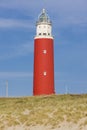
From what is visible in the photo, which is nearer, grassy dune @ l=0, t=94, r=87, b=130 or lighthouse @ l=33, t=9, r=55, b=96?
grassy dune @ l=0, t=94, r=87, b=130

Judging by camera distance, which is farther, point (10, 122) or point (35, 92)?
point (35, 92)

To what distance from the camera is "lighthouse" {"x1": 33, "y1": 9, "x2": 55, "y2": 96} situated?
70250mm

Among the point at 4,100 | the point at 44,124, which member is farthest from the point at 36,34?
the point at 44,124

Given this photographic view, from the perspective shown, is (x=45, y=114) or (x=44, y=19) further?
(x=44, y=19)

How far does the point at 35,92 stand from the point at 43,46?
6787mm

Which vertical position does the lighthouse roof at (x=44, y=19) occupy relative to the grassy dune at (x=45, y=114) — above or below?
above

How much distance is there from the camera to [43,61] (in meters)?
71.3

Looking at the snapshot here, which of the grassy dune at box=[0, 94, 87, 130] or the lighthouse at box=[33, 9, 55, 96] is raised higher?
the lighthouse at box=[33, 9, 55, 96]

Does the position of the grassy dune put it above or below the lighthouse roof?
below

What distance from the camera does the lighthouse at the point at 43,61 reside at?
2766 inches

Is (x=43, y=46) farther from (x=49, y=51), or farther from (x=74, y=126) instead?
(x=74, y=126)

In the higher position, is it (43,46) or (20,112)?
(43,46)

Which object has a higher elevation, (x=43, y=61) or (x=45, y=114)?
(x=43, y=61)

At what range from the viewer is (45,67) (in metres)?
70.9
